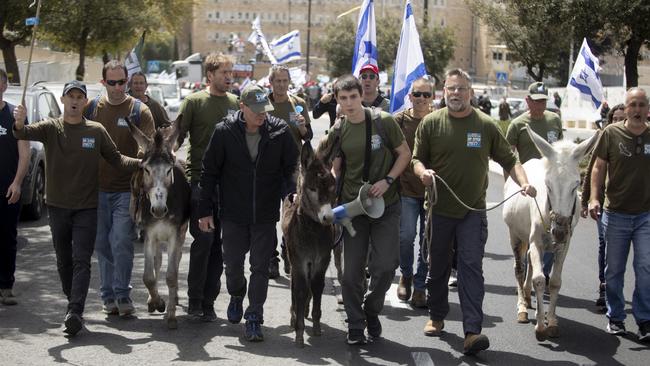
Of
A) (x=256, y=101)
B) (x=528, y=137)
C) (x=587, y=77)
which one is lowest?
(x=528, y=137)

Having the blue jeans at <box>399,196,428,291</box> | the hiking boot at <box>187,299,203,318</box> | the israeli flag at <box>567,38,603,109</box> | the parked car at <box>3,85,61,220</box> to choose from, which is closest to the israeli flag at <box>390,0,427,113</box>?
the blue jeans at <box>399,196,428,291</box>

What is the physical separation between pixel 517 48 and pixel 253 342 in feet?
108

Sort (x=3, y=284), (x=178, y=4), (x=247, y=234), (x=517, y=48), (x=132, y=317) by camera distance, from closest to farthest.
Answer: (x=247, y=234)
(x=132, y=317)
(x=3, y=284)
(x=517, y=48)
(x=178, y=4)

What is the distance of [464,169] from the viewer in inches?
323

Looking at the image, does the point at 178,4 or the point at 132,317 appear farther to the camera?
the point at 178,4

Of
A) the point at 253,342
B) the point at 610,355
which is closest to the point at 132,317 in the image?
the point at 253,342

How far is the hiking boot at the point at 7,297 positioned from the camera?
378 inches

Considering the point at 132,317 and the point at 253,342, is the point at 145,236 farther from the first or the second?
the point at 253,342

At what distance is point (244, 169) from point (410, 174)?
95.5 inches

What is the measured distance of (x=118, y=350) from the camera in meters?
7.93

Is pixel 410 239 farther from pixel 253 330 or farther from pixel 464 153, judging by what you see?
pixel 253 330

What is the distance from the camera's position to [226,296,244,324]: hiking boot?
8.85 metres

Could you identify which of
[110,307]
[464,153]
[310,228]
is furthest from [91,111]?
[464,153]

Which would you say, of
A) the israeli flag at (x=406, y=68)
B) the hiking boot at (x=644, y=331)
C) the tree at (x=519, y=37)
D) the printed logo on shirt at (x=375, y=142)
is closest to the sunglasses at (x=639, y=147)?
the hiking boot at (x=644, y=331)
